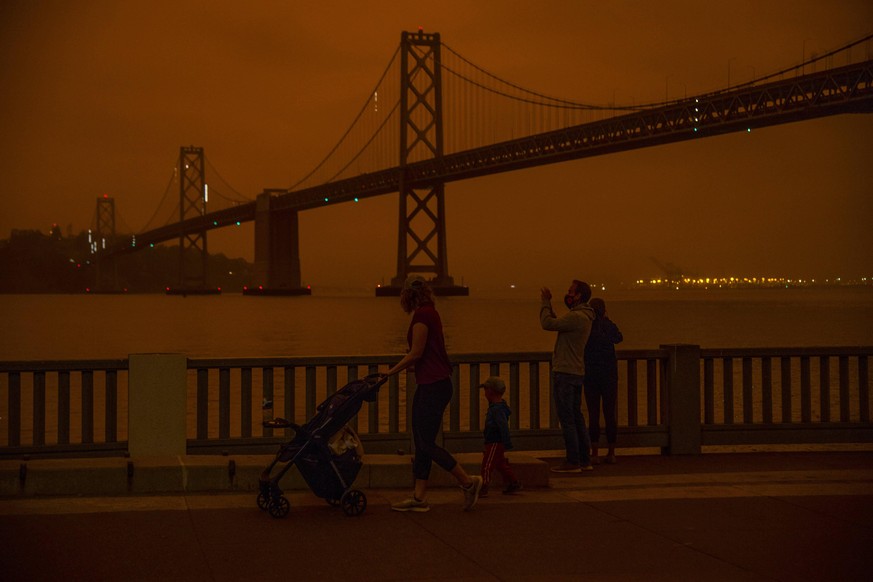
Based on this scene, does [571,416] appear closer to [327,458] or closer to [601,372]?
[601,372]

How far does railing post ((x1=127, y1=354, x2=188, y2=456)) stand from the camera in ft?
27.3

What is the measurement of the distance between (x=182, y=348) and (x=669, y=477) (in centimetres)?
4084

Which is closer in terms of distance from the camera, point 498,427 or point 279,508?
point 279,508

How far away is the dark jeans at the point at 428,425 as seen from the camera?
22.8 ft

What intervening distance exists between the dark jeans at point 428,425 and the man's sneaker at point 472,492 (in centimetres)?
16

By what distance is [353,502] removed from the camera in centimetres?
664

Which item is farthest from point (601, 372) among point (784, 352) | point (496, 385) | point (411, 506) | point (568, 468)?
point (411, 506)

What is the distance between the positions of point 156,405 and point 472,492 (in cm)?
273

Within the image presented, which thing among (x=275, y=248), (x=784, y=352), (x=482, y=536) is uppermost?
(x=275, y=248)

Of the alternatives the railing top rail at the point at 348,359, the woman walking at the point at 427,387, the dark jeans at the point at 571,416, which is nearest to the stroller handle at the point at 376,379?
the woman walking at the point at 427,387

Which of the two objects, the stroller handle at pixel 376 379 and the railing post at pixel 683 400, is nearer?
the stroller handle at pixel 376 379

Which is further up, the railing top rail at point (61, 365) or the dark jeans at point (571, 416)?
the railing top rail at point (61, 365)

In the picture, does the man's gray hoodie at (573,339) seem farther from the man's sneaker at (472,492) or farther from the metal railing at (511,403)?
the man's sneaker at (472,492)

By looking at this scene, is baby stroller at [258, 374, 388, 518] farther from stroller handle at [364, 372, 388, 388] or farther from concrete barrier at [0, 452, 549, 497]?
concrete barrier at [0, 452, 549, 497]
